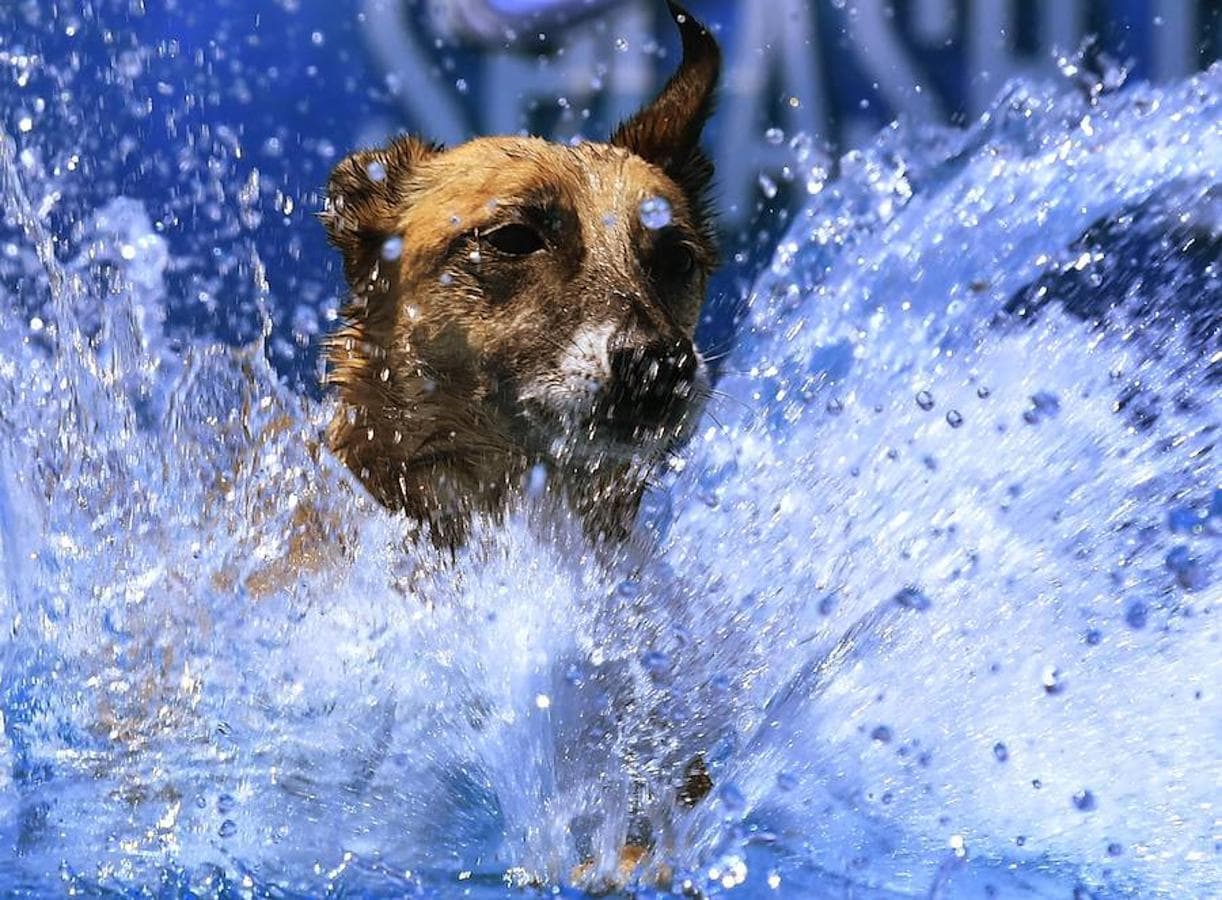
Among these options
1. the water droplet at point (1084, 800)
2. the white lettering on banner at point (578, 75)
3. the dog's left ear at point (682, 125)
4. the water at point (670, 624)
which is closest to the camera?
the water at point (670, 624)

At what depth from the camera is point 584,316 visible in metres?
2.00

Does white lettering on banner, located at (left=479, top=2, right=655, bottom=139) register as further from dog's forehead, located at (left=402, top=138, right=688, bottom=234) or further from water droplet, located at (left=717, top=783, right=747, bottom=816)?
water droplet, located at (left=717, top=783, right=747, bottom=816)

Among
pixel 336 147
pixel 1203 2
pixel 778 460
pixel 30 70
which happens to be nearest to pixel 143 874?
pixel 778 460

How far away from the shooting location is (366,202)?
90.8 inches

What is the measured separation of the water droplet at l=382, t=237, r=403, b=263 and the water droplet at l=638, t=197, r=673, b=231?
1.32 ft

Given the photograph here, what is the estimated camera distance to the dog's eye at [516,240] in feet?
6.89

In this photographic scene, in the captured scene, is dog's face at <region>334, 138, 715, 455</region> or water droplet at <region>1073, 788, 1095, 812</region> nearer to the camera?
water droplet at <region>1073, 788, 1095, 812</region>

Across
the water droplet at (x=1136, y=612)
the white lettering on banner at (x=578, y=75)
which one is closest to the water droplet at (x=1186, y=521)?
the water droplet at (x=1136, y=612)

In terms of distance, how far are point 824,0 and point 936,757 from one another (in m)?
2.19

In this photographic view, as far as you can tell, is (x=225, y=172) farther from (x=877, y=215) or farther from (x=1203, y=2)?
(x=1203, y=2)

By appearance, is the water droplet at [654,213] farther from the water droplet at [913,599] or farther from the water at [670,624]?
the water droplet at [913,599]

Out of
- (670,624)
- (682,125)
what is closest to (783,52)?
(682,125)

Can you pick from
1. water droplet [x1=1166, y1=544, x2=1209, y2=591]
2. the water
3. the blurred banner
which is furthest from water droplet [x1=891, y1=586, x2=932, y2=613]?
the blurred banner

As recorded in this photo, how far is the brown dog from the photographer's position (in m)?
2.00
